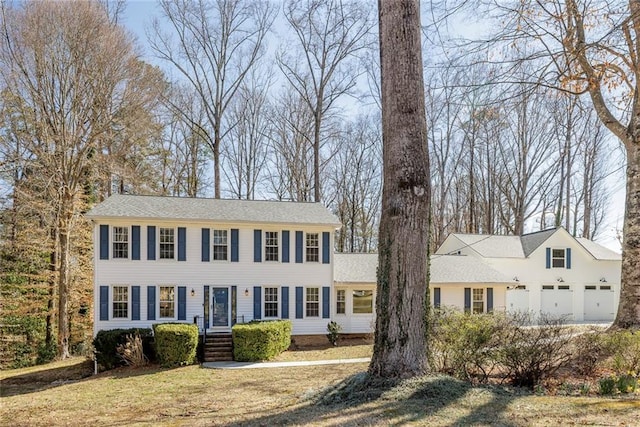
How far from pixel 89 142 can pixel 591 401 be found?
57.3 ft

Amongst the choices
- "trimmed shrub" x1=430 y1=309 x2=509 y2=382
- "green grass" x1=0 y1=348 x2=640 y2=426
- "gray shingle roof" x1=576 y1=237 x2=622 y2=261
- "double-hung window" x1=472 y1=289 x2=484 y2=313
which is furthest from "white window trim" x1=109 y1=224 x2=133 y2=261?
"gray shingle roof" x1=576 y1=237 x2=622 y2=261

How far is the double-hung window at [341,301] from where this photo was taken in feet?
59.9

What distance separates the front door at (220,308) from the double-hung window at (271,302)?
1.46 m

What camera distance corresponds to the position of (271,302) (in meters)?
17.2

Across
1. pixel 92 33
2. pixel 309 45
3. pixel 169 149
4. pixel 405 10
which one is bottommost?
pixel 405 10

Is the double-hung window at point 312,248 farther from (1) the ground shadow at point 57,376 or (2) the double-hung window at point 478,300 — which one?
(2) the double-hung window at point 478,300

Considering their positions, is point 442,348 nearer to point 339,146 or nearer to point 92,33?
point 92,33

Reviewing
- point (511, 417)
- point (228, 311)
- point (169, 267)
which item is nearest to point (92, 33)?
point (169, 267)

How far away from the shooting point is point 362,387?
234 inches

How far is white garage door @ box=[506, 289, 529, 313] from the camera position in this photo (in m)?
22.1

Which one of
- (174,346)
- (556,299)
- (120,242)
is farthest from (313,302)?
(556,299)

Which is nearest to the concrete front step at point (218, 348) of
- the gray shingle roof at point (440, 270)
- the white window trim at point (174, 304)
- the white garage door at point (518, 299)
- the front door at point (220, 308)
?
the front door at point (220, 308)

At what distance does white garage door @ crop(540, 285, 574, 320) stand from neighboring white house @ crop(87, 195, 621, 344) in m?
4.49

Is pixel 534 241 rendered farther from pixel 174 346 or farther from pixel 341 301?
pixel 174 346
